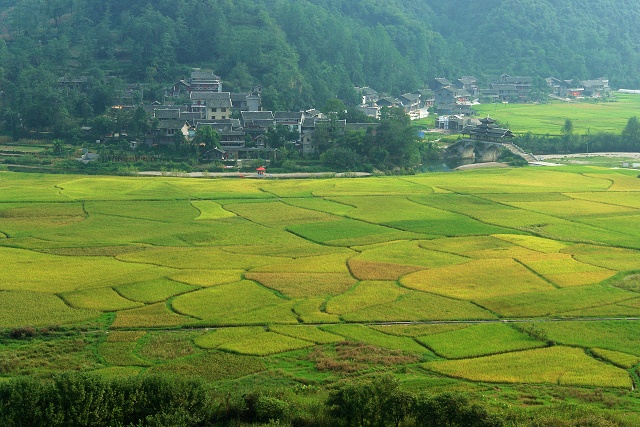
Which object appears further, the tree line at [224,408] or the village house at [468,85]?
the village house at [468,85]

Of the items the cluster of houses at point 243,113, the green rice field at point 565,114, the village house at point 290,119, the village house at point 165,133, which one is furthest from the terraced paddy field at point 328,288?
the green rice field at point 565,114

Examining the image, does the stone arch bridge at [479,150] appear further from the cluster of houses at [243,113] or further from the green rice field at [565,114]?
the green rice field at [565,114]

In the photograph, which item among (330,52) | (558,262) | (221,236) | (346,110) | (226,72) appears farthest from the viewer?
(330,52)

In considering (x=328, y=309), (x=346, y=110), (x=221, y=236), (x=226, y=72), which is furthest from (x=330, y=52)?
(x=328, y=309)

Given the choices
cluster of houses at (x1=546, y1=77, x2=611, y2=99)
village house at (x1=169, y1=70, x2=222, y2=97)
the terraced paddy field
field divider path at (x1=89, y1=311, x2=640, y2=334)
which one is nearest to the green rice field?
cluster of houses at (x1=546, y1=77, x2=611, y2=99)

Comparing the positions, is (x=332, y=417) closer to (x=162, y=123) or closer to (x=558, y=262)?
(x=558, y=262)

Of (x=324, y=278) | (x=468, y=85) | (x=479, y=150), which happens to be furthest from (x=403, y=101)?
(x=324, y=278)
